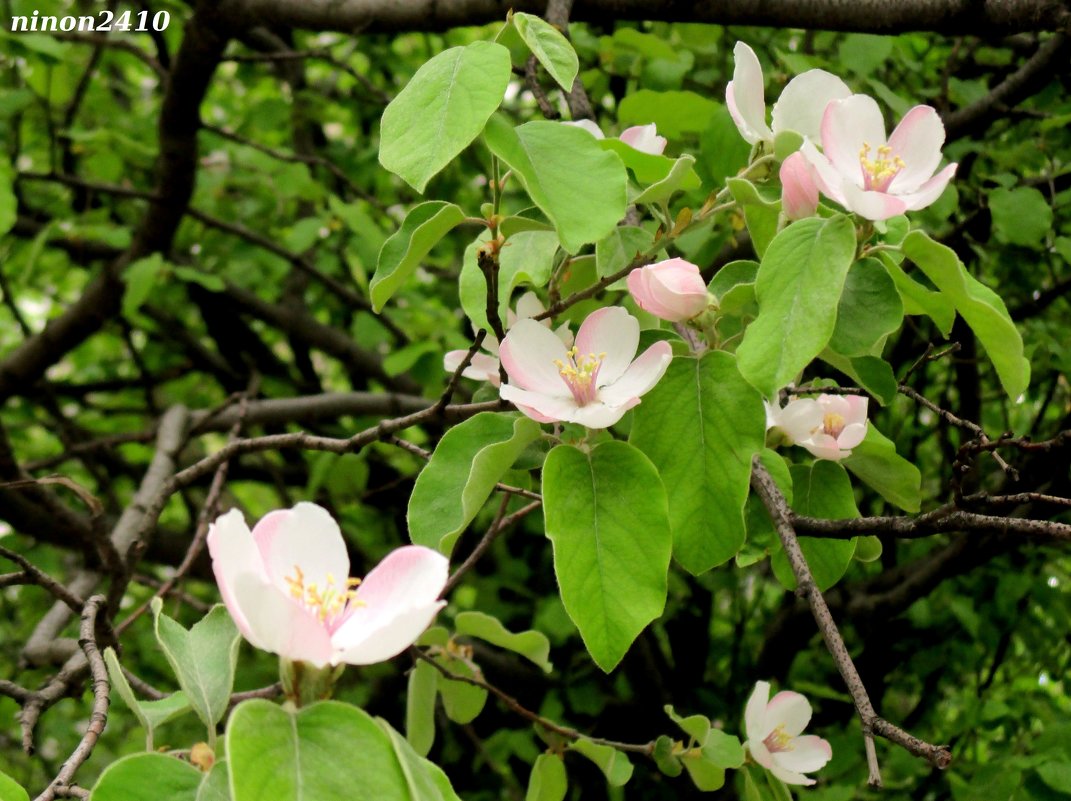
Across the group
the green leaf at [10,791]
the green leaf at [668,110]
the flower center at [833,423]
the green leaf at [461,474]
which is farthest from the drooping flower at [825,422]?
the green leaf at [10,791]

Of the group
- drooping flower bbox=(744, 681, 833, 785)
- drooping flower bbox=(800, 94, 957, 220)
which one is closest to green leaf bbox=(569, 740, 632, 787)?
drooping flower bbox=(744, 681, 833, 785)

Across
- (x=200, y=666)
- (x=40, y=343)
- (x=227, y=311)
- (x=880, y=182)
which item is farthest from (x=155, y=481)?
(x=880, y=182)

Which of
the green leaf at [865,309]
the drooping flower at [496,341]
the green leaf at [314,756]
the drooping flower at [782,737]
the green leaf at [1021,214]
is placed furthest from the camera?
the green leaf at [1021,214]

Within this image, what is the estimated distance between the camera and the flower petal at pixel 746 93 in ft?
2.67

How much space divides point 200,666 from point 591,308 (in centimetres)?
51

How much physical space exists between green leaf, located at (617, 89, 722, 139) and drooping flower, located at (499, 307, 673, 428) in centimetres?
49

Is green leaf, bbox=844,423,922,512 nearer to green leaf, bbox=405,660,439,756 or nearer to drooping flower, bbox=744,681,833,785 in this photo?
drooping flower, bbox=744,681,833,785

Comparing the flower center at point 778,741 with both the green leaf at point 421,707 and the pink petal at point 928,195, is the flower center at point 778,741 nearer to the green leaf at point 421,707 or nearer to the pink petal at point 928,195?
the green leaf at point 421,707

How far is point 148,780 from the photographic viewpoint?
56cm

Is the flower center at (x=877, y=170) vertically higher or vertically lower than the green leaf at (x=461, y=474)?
higher

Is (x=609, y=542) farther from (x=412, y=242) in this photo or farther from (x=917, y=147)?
(x=917, y=147)

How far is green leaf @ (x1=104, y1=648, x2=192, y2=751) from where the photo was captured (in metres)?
0.69

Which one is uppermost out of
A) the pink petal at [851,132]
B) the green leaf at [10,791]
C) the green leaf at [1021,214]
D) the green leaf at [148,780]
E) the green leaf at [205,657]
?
the pink petal at [851,132]

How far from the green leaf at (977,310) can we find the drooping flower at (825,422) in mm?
207
